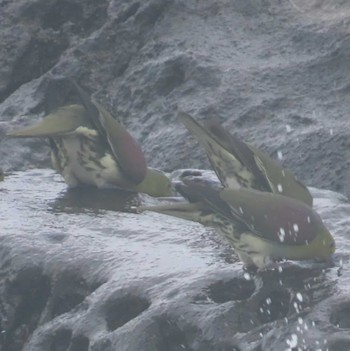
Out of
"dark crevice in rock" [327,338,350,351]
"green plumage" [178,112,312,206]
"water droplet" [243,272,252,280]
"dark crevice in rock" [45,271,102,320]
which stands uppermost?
"green plumage" [178,112,312,206]

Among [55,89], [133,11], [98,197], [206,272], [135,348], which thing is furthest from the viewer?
[133,11]

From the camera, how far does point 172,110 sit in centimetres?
1005

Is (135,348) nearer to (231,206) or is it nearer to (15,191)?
(231,206)

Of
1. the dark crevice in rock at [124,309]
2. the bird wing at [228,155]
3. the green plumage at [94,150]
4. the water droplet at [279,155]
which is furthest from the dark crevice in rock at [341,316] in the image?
the water droplet at [279,155]

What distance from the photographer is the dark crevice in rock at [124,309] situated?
5.78m

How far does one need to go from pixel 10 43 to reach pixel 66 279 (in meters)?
5.18

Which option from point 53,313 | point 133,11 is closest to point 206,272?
point 53,313

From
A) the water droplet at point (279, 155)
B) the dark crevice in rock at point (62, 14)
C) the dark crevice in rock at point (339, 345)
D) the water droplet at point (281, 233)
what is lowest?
the water droplet at point (279, 155)

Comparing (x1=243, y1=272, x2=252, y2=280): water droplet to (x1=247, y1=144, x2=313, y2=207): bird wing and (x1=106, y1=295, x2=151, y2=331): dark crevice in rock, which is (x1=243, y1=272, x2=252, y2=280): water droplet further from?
(x1=247, y1=144, x2=313, y2=207): bird wing

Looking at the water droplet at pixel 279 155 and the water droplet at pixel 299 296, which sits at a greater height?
the water droplet at pixel 299 296

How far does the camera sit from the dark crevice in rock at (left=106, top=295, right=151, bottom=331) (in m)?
5.78

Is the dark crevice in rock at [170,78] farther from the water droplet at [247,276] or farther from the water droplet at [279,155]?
the water droplet at [247,276]

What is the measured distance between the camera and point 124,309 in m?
5.84

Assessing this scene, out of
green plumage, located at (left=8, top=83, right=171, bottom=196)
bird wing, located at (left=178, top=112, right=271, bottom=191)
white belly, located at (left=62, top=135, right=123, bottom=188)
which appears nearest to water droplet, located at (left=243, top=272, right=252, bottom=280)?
bird wing, located at (left=178, top=112, right=271, bottom=191)
